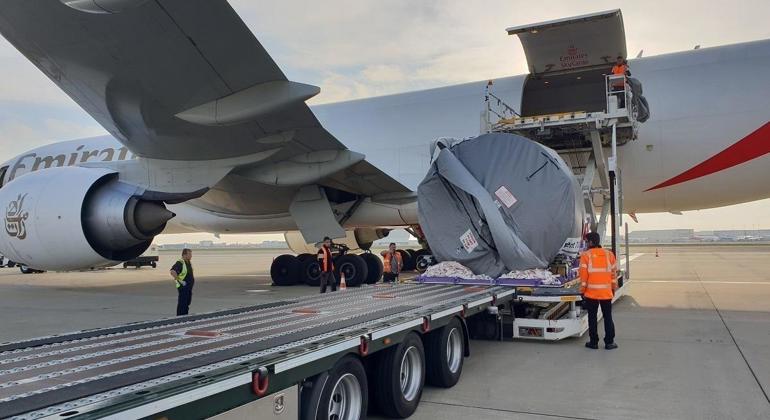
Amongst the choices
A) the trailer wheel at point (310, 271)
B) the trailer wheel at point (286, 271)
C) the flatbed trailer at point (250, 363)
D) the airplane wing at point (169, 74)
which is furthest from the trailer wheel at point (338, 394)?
the trailer wheel at point (286, 271)

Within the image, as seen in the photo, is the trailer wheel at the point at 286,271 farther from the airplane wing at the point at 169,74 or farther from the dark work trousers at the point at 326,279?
the airplane wing at the point at 169,74

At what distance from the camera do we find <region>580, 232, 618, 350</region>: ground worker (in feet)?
21.6

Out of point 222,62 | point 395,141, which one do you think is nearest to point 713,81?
point 395,141

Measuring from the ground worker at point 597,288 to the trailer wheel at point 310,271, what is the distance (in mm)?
8475

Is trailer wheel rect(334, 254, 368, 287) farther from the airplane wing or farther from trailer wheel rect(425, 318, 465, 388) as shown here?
trailer wheel rect(425, 318, 465, 388)

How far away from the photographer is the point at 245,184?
1212 centimetres

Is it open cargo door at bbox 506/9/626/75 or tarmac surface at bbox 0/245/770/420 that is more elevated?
open cargo door at bbox 506/9/626/75

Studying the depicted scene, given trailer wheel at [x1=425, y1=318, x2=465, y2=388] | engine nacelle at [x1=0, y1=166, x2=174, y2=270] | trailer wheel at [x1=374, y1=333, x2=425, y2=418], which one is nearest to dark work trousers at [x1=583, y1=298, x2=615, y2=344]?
trailer wheel at [x1=425, y1=318, x2=465, y2=388]

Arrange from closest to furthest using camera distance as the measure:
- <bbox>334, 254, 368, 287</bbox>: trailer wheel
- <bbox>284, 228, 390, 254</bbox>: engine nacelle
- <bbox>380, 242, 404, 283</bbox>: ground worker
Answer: <bbox>380, 242, 404, 283</bbox>: ground worker → <bbox>334, 254, 368, 287</bbox>: trailer wheel → <bbox>284, 228, 390, 254</bbox>: engine nacelle

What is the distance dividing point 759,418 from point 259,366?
355 cm

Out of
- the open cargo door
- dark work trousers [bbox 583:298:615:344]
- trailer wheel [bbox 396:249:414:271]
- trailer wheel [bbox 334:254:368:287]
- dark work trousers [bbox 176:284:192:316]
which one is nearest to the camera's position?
dark work trousers [bbox 583:298:615:344]

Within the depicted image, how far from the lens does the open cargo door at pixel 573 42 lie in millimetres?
10172

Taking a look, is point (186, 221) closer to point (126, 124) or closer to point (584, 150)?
point (126, 124)

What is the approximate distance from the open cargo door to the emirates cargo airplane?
4 centimetres
